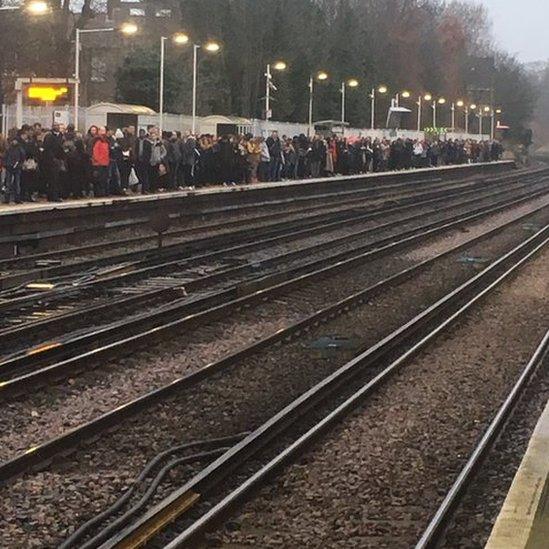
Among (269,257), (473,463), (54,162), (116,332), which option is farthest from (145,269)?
(473,463)

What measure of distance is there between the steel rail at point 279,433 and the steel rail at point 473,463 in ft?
3.96

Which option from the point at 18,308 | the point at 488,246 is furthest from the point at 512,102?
the point at 18,308

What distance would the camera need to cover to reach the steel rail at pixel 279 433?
7.79 m

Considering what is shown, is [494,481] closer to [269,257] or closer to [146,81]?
[269,257]

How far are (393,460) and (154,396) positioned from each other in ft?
8.05

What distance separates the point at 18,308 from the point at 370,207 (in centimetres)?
2388

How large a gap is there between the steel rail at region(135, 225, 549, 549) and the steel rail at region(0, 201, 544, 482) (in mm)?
1118

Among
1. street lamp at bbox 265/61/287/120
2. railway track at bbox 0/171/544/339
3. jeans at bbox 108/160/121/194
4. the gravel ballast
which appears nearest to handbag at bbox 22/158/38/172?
jeans at bbox 108/160/121/194

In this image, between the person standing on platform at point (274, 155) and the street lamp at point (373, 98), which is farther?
the street lamp at point (373, 98)

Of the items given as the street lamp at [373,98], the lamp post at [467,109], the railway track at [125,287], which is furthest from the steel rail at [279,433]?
the lamp post at [467,109]

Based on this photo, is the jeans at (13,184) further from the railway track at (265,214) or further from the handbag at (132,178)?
the handbag at (132,178)

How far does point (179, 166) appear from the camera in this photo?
34.2 metres

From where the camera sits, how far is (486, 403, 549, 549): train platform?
6900 millimetres

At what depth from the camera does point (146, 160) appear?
31812mm
